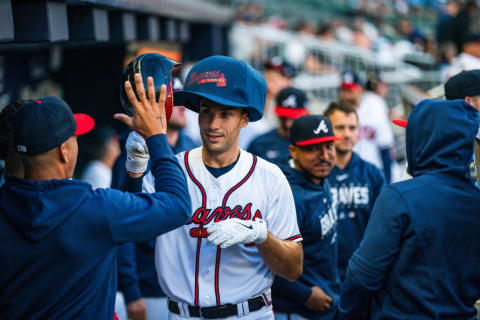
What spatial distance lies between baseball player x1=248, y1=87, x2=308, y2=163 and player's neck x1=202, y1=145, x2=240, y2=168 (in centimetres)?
230

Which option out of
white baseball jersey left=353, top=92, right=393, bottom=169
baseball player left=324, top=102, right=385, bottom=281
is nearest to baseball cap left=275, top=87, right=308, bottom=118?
baseball player left=324, top=102, right=385, bottom=281

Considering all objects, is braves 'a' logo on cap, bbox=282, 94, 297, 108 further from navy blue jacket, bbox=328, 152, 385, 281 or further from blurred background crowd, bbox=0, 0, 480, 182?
navy blue jacket, bbox=328, 152, 385, 281

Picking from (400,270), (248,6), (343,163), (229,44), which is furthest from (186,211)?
(248,6)

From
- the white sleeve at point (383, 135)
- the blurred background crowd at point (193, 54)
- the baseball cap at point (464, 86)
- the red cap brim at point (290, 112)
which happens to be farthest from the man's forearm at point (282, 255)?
the white sleeve at point (383, 135)

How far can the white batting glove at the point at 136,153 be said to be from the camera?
2328 millimetres

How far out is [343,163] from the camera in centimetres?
415

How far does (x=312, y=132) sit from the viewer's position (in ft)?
11.4

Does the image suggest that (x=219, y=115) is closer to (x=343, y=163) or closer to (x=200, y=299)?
(x=200, y=299)

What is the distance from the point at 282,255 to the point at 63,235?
3.15ft

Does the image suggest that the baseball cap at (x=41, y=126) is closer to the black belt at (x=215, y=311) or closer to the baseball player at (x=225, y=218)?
the baseball player at (x=225, y=218)

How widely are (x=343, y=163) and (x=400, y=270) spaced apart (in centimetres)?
191

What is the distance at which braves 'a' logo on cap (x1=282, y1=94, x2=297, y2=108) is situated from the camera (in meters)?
5.04

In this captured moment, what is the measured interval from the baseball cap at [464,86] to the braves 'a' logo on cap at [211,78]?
5.02 ft

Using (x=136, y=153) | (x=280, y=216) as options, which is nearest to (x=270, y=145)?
(x=280, y=216)
